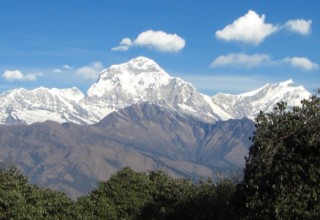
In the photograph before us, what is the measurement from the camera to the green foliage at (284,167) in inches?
1473

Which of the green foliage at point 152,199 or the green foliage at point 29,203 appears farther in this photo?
the green foliage at point 152,199

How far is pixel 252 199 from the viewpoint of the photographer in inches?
1556

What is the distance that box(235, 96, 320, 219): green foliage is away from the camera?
123 feet

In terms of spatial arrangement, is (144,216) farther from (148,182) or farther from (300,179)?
(300,179)

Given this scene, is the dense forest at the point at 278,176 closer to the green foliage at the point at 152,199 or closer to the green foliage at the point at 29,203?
the green foliage at the point at 29,203

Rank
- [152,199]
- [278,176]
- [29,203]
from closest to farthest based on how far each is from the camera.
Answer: [278,176] < [29,203] < [152,199]

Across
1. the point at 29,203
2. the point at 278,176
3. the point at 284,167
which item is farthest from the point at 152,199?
the point at 284,167

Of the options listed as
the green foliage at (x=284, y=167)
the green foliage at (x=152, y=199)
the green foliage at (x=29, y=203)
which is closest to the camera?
the green foliage at (x=284, y=167)

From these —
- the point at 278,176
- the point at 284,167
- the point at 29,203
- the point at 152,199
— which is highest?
the point at 284,167

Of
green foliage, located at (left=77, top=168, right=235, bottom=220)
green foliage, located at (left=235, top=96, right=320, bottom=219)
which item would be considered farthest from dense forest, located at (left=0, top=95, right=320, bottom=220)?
green foliage, located at (left=77, top=168, right=235, bottom=220)

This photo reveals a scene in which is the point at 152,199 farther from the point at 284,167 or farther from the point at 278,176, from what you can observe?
the point at 284,167

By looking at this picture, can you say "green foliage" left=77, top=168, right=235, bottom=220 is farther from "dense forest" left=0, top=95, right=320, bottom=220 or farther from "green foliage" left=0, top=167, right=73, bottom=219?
"dense forest" left=0, top=95, right=320, bottom=220

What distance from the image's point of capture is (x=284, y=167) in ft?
129

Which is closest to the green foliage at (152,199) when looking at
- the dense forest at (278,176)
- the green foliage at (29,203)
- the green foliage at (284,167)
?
the green foliage at (29,203)
